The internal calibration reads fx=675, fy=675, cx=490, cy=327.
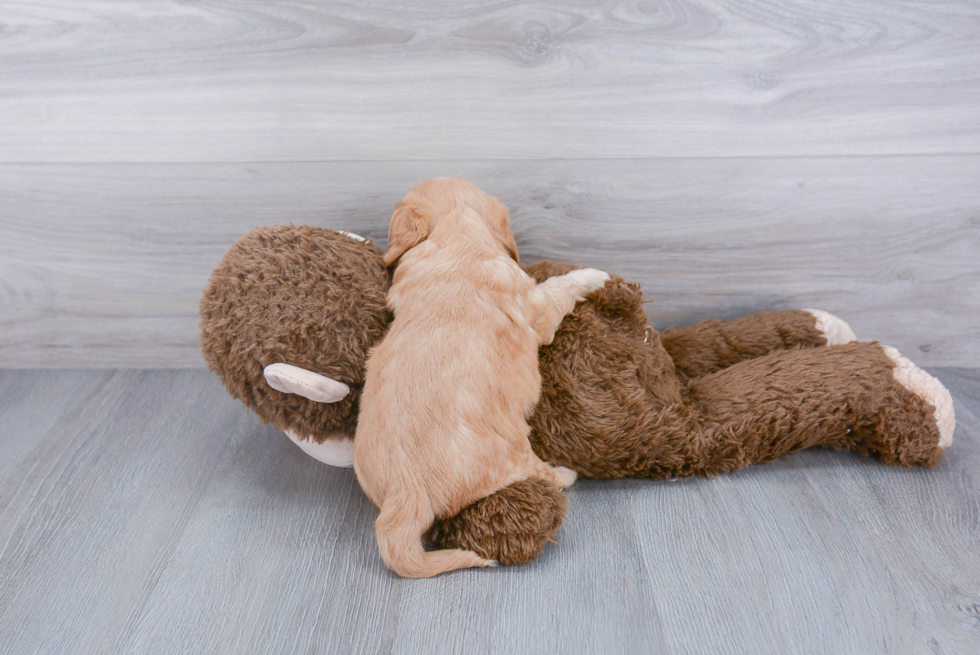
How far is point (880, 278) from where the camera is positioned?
54.5 inches

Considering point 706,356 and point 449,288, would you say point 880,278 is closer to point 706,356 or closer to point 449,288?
point 706,356

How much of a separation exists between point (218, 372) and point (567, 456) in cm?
58

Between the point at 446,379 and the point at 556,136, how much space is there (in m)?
0.57

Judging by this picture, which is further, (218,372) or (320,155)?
(320,155)

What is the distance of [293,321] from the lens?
1021mm

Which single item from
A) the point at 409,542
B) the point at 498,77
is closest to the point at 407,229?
the point at 498,77

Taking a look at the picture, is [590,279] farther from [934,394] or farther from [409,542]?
[934,394]

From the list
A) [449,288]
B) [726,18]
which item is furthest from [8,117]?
[726,18]

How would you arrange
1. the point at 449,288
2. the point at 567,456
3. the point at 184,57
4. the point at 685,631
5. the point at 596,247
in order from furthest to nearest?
1. the point at 596,247
2. the point at 184,57
3. the point at 567,456
4. the point at 449,288
5. the point at 685,631

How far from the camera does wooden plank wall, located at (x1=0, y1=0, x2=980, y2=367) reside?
47.8 inches

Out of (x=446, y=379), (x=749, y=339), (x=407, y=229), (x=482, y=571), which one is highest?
(x=407, y=229)

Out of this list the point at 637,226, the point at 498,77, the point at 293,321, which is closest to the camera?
the point at 293,321

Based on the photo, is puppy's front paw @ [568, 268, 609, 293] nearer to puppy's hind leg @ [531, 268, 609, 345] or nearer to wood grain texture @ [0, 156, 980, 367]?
puppy's hind leg @ [531, 268, 609, 345]

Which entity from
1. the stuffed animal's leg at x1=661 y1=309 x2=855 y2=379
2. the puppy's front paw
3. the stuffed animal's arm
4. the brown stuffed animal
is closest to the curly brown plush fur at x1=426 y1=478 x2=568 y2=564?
the brown stuffed animal
